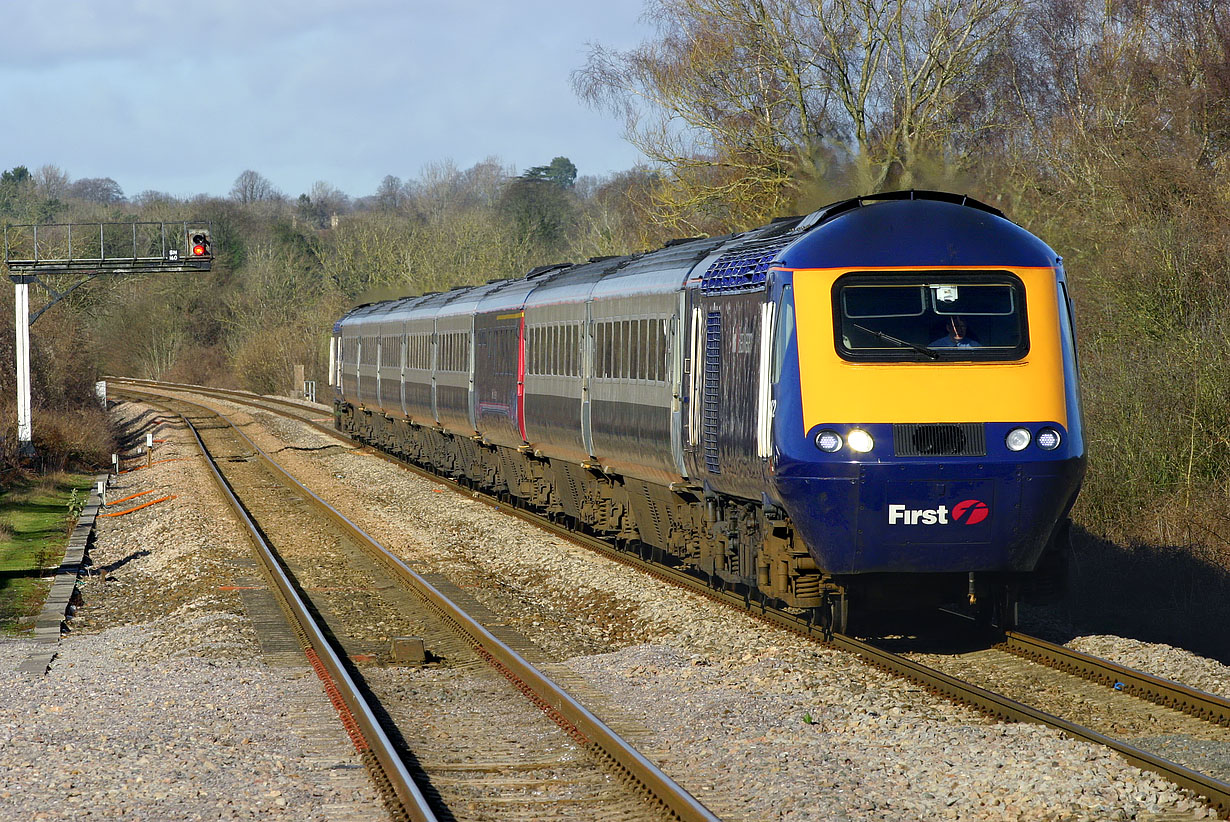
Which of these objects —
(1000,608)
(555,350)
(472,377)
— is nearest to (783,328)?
(1000,608)

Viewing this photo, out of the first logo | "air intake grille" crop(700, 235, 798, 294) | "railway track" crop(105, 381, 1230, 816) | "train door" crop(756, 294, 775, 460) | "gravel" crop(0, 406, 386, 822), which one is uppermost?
"air intake grille" crop(700, 235, 798, 294)

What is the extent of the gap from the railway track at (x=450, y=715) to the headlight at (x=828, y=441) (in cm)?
234

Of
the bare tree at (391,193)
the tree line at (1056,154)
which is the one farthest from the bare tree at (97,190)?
the tree line at (1056,154)

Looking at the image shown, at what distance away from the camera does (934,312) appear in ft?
31.7

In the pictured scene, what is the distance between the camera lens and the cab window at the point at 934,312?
9.59 m

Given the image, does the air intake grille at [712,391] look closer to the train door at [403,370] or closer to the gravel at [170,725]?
the gravel at [170,725]

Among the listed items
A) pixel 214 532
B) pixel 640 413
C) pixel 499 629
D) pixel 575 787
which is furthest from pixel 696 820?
pixel 214 532

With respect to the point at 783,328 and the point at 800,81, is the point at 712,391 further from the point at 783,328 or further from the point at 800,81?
the point at 800,81

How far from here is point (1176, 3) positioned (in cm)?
2547

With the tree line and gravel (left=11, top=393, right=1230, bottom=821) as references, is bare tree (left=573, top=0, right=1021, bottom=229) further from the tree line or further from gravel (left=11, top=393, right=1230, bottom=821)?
gravel (left=11, top=393, right=1230, bottom=821)

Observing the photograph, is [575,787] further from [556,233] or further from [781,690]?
[556,233]

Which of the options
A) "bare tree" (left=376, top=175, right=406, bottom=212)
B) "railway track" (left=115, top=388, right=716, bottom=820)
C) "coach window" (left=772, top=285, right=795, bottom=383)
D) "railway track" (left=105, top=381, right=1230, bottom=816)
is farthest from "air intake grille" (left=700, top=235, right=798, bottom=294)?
"bare tree" (left=376, top=175, right=406, bottom=212)

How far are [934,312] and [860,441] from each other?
107cm

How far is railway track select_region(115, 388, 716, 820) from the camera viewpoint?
694 cm
